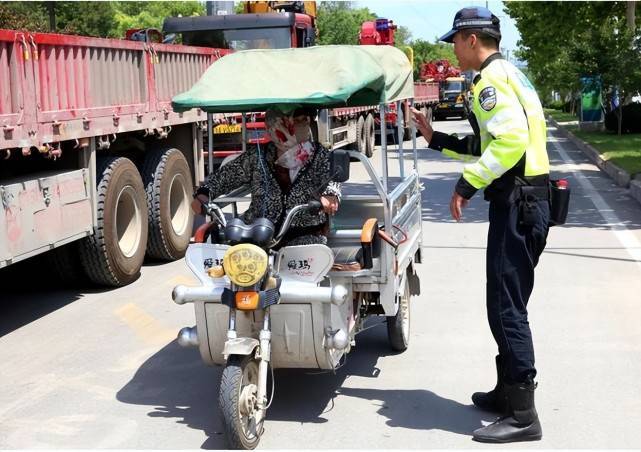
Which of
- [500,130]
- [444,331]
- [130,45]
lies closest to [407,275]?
[444,331]

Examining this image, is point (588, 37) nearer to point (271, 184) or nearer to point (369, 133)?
point (369, 133)

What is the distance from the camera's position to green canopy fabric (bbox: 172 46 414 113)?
17.9 feet

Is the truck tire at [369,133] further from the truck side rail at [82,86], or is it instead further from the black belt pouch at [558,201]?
the black belt pouch at [558,201]

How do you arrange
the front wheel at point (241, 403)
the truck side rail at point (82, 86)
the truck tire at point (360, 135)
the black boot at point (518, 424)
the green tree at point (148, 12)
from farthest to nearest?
the green tree at point (148, 12) < the truck tire at point (360, 135) < the truck side rail at point (82, 86) < the black boot at point (518, 424) < the front wheel at point (241, 403)

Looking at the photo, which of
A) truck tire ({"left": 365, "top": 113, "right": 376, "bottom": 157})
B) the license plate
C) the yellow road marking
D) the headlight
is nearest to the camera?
the headlight

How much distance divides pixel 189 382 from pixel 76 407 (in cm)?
74

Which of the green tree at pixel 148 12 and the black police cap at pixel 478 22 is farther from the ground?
the green tree at pixel 148 12

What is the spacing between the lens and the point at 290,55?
596cm

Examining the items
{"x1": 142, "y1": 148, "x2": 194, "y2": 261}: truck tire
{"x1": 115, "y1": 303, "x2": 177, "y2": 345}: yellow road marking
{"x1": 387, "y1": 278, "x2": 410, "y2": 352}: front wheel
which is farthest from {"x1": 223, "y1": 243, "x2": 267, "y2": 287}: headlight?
{"x1": 142, "y1": 148, "x2": 194, "y2": 261}: truck tire

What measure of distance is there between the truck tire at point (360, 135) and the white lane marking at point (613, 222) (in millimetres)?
5490

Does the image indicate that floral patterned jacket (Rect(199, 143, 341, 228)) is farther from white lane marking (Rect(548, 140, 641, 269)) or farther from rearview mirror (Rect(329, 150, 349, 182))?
white lane marking (Rect(548, 140, 641, 269))

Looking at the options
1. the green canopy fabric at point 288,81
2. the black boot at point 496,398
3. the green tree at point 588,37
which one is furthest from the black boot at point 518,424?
the green tree at point 588,37

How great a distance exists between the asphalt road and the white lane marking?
0.77m

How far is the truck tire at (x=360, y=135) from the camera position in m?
23.7
